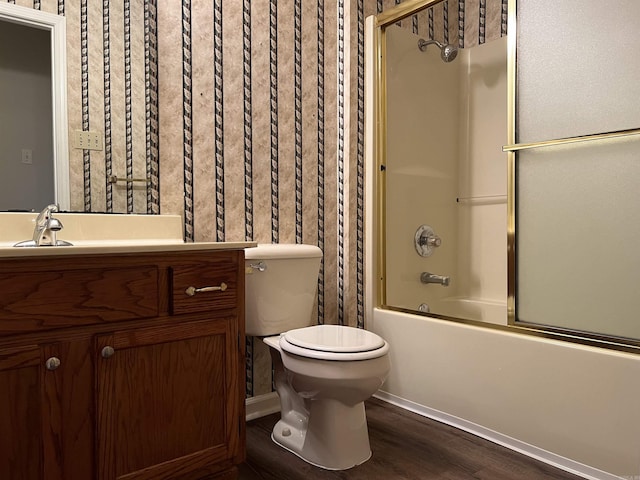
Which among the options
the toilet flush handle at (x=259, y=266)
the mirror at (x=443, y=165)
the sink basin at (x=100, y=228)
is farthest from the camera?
the mirror at (x=443, y=165)

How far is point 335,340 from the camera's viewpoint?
1713 millimetres

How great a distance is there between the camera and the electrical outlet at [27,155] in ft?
5.27

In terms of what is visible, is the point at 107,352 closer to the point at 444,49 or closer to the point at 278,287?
the point at 278,287

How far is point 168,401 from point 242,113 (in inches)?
48.1

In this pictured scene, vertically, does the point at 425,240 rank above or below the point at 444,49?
below

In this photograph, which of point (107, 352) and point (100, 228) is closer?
point (107, 352)

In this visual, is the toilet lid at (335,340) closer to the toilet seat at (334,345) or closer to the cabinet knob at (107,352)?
the toilet seat at (334,345)

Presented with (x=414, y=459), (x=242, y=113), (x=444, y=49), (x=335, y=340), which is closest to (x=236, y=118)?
(x=242, y=113)

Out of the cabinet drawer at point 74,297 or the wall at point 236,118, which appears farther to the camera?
the wall at point 236,118

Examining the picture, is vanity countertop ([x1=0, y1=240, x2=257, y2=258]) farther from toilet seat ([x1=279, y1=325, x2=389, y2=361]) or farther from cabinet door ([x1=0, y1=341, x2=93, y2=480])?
toilet seat ([x1=279, y1=325, x2=389, y2=361])

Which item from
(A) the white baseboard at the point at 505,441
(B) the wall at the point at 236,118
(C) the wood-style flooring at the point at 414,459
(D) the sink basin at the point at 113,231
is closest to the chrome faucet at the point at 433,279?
(B) the wall at the point at 236,118

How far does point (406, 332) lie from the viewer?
88.3 inches

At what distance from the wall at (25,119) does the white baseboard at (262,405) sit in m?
1.14

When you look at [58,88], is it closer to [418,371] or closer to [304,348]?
[304,348]
